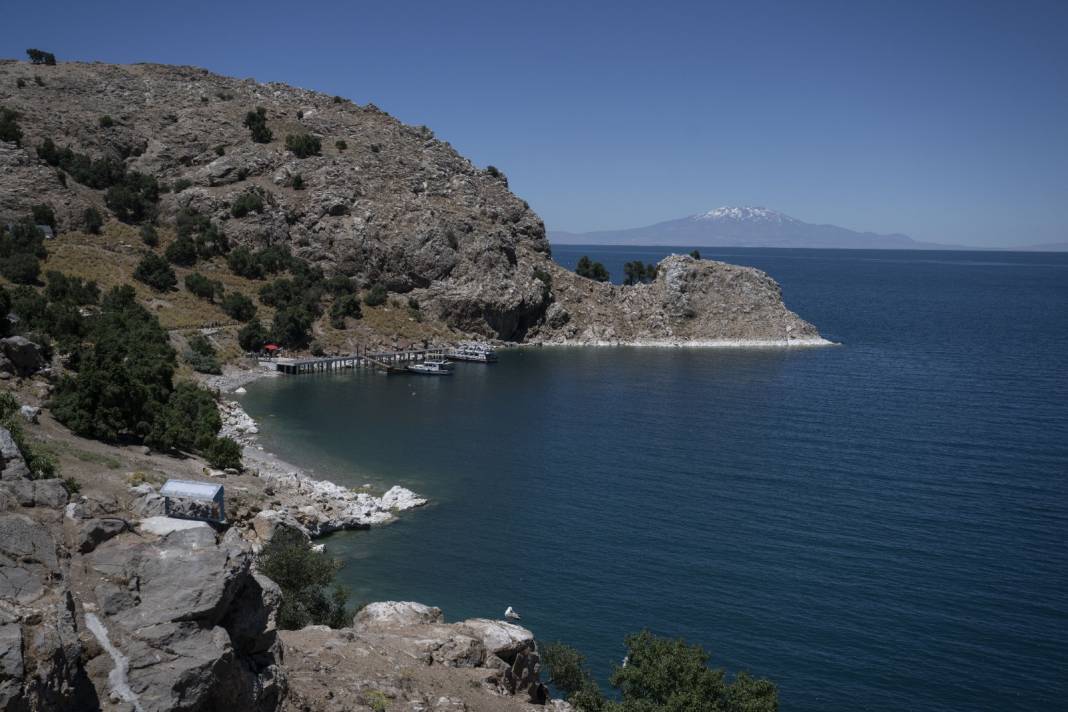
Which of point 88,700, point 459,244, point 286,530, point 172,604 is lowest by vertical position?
point 286,530

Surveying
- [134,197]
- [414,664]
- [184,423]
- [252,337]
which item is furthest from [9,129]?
[414,664]

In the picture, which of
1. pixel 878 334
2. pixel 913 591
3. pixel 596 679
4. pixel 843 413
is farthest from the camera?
pixel 878 334

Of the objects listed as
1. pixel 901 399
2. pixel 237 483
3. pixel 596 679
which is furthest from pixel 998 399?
pixel 237 483

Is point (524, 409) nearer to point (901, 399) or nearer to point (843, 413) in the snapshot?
point (843, 413)

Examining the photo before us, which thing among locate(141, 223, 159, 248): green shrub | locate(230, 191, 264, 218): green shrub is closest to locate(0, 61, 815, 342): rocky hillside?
locate(230, 191, 264, 218): green shrub

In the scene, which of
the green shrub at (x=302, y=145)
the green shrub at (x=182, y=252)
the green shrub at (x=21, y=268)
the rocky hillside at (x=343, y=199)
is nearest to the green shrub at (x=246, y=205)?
the rocky hillside at (x=343, y=199)

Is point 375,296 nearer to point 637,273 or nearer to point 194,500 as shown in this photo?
point 637,273

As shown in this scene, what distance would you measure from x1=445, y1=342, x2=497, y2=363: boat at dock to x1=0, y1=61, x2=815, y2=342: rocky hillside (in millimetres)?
10111

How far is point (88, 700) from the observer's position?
13172 millimetres

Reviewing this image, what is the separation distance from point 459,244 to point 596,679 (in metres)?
100

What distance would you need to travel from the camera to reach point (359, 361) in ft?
349

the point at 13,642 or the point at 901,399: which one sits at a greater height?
the point at 13,642

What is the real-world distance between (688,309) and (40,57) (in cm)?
12050

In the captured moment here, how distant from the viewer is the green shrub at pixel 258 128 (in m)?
134
